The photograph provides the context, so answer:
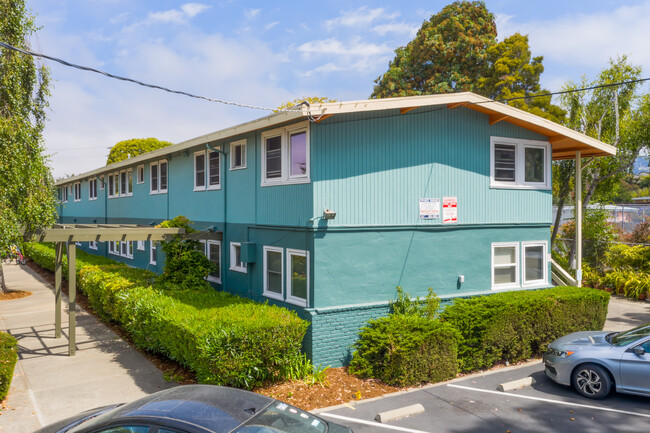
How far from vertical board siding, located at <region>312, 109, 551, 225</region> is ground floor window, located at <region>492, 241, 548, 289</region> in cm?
76

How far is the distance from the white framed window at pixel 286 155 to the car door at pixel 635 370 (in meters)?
6.87

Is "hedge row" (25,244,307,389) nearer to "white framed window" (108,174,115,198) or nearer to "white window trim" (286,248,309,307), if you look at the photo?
"white window trim" (286,248,309,307)

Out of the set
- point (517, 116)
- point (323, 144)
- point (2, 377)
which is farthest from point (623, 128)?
Result: point (2, 377)

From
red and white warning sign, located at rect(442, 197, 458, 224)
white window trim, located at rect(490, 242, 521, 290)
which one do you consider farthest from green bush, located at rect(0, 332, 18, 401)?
white window trim, located at rect(490, 242, 521, 290)

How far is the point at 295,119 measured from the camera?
412 inches

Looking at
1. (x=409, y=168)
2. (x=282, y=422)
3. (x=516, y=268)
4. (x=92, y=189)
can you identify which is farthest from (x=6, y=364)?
(x=92, y=189)

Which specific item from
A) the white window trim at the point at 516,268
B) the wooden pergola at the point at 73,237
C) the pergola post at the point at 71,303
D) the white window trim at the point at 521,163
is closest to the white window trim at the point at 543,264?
the white window trim at the point at 516,268

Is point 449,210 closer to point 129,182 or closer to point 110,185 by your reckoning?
point 129,182

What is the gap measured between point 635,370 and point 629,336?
2.96ft

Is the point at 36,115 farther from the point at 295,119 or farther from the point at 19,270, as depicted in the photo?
the point at 19,270

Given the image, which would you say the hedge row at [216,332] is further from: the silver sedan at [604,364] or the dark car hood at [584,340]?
the dark car hood at [584,340]

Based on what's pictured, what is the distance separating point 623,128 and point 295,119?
15.9m

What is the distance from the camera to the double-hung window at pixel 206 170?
14.4 m

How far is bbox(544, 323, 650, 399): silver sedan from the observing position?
328 inches
